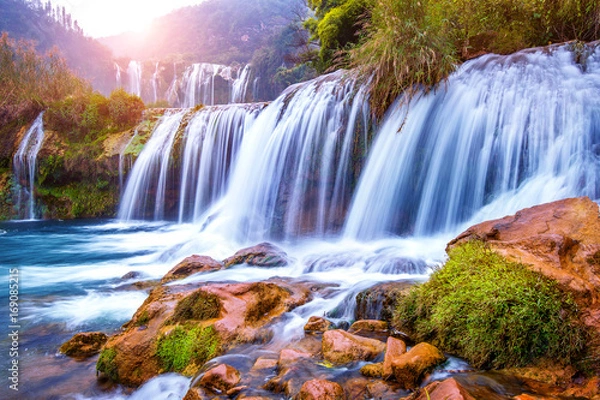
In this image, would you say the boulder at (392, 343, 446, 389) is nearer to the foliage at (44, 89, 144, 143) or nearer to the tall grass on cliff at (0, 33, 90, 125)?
the foliage at (44, 89, 144, 143)

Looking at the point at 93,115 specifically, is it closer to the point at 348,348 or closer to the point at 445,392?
the point at 348,348

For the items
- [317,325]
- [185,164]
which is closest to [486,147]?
[317,325]

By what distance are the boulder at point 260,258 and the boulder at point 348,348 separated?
9.56 ft

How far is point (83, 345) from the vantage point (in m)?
3.76

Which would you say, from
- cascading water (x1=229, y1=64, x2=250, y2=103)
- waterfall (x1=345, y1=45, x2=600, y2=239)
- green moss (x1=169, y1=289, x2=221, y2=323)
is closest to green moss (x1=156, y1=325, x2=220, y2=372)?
green moss (x1=169, y1=289, x2=221, y2=323)

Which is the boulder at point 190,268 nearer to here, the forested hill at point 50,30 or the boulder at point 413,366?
the boulder at point 413,366

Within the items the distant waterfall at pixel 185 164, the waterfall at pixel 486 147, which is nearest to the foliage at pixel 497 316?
the waterfall at pixel 486 147

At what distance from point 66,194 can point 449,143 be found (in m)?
12.8

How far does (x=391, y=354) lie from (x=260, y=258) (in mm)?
3552

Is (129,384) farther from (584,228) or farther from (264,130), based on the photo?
(264,130)

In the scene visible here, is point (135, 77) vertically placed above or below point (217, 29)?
below

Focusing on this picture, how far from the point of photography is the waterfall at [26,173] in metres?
13.6

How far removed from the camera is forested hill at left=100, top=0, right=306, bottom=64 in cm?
3900

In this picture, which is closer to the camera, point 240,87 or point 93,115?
point 93,115
